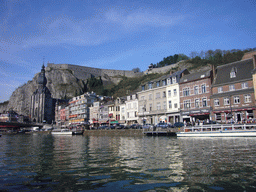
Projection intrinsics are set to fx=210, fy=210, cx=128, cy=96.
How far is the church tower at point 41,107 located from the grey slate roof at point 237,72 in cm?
11442

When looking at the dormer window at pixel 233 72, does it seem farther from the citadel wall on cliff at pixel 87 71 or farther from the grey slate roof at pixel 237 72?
the citadel wall on cliff at pixel 87 71

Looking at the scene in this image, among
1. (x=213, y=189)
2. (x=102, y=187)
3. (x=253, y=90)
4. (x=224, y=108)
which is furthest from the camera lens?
(x=224, y=108)

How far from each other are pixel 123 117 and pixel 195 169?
5906 cm

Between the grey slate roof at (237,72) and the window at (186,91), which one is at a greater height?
the grey slate roof at (237,72)

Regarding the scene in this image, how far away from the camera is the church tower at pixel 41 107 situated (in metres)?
134

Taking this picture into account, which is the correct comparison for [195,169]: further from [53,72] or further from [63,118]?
[53,72]

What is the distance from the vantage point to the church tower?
134 metres

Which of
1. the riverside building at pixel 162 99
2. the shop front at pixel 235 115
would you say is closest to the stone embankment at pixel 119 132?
the riverside building at pixel 162 99

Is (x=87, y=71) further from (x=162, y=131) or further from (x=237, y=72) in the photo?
(x=237, y=72)

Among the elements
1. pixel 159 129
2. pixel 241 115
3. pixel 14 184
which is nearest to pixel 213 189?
pixel 14 184

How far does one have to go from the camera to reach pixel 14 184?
8656 mm

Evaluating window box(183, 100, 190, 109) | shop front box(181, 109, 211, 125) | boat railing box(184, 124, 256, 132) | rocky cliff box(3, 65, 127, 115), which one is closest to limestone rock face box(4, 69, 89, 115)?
rocky cliff box(3, 65, 127, 115)

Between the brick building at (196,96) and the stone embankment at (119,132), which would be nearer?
the stone embankment at (119,132)

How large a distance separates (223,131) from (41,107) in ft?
414
